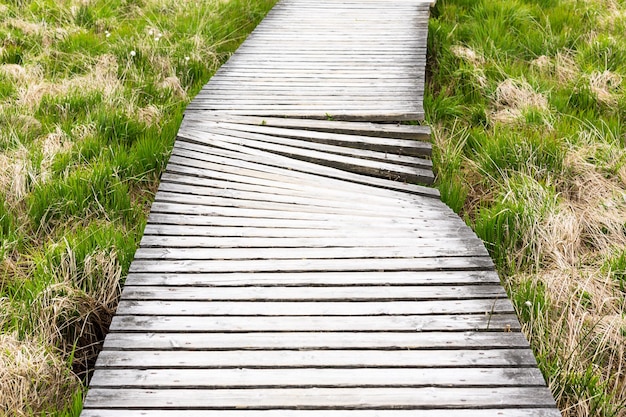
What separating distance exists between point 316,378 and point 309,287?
0.61 metres

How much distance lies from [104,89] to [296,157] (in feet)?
7.20

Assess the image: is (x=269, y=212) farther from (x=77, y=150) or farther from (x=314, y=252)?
(x=77, y=150)

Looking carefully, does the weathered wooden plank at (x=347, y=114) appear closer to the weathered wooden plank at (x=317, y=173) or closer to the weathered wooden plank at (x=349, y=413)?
the weathered wooden plank at (x=317, y=173)

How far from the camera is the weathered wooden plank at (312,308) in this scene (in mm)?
→ 2826

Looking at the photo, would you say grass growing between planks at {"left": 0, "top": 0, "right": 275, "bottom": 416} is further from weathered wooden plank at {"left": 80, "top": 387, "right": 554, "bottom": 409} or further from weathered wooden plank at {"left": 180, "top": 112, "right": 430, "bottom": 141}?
weathered wooden plank at {"left": 180, "top": 112, "right": 430, "bottom": 141}

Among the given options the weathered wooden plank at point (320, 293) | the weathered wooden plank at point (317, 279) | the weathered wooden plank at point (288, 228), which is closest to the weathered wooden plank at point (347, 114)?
the weathered wooden plank at point (288, 228)

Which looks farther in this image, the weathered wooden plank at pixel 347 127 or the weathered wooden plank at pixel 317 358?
the weathered wooden plank at pixel 347 127

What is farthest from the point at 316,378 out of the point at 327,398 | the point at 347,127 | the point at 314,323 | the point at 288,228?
the point at 347,127

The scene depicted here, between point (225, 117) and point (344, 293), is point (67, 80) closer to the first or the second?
point (225, 117)

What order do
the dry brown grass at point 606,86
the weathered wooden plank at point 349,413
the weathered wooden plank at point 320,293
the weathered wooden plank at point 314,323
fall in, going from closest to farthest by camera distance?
the weathered wooden plank at point 349,413
the weathered wooden plank at point 314,323
the weathered wooden plank at point 320,293
the dry brown grass at point 606,86

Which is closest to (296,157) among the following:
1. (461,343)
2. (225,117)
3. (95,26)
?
(225,117)

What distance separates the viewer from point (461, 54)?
6277mm

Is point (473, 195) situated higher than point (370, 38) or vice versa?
point (370, 38)

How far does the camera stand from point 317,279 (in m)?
3.05
